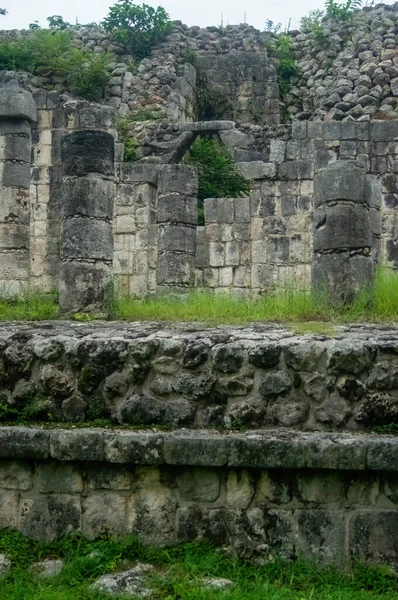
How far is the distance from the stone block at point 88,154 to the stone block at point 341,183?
233 centimetres

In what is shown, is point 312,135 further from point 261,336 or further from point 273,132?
point 261,336

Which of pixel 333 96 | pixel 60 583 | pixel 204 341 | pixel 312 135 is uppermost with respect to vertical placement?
pixel 333 96

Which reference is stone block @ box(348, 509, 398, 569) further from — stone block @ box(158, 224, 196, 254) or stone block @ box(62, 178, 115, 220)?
stone block @ box(158, 224, 196, 254)

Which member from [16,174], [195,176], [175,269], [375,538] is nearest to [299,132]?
[195,176]

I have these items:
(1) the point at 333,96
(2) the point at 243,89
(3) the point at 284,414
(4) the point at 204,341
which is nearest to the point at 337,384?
(3) the point at 284,414

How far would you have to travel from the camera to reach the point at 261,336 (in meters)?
6.15

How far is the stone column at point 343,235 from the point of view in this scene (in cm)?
820

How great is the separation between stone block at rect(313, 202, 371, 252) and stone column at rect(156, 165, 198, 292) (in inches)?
184

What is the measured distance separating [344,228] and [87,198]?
2.77 metres

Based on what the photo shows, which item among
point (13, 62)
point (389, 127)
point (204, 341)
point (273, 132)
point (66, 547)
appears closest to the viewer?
point (66, 547)

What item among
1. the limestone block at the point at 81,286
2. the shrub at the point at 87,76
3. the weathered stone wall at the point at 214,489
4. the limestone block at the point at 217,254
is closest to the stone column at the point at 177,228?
the limestone block at the point at 217,254

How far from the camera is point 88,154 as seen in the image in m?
8.77

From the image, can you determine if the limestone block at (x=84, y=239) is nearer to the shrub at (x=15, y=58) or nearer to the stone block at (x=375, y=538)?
the stone block at (x=375, y=538)

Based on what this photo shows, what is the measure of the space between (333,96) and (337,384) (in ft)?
46.5
